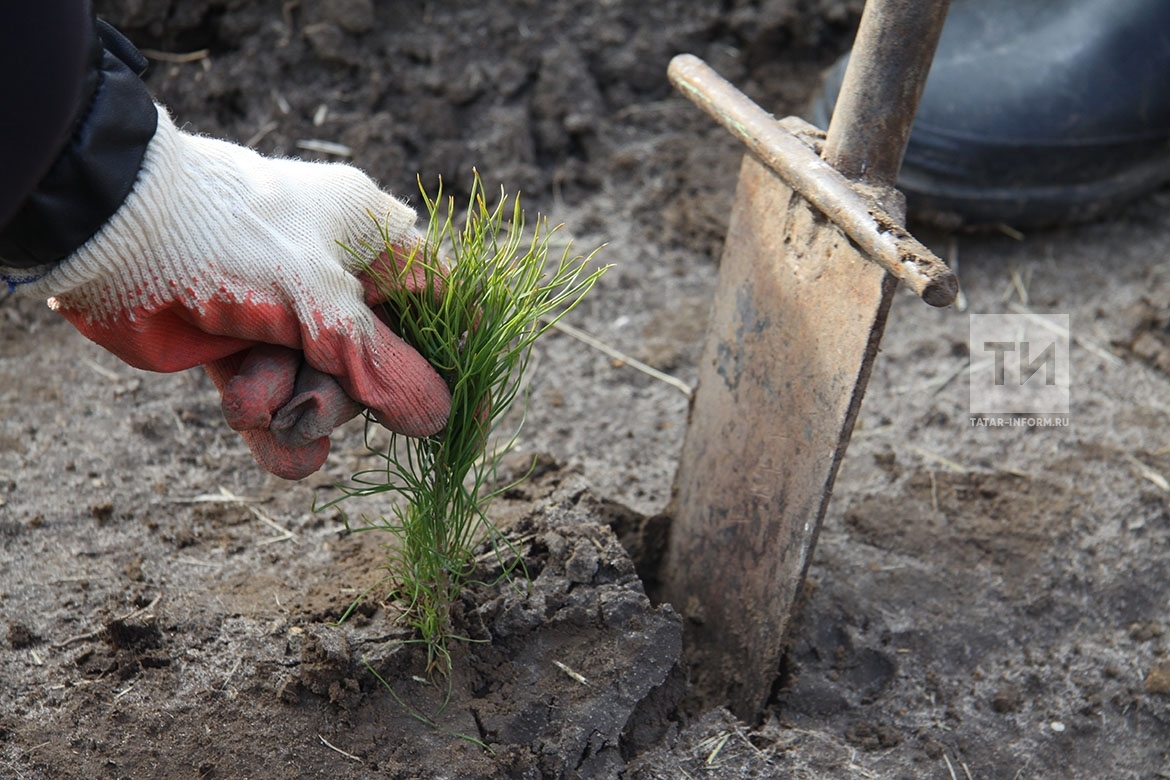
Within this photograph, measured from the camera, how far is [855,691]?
1994mm

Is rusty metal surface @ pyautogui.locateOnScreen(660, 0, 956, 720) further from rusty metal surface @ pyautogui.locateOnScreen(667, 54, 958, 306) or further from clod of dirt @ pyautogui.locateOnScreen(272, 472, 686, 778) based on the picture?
clod of dirt @ pyautogui.locateOnScreen(272, 472, 686, 778)

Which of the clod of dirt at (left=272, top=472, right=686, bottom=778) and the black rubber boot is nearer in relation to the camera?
the clod of dirt at (left=272, top=472, right=686, bottom=778)

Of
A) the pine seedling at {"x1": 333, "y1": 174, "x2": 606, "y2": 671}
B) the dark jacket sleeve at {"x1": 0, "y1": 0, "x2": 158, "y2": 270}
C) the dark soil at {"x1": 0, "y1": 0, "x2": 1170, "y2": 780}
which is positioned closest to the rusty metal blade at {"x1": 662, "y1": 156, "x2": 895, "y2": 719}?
the dark soil at {"x1": 0, "y1": 0, "x2": 1170, "y2": 780}

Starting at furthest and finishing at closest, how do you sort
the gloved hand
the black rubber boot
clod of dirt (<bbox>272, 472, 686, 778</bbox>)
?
the black rubber boot
clod of dirt (<bbox>272, 472, 686, 778</bbox>)
the gloved hand

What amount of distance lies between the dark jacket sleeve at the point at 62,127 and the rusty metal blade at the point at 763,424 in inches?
42.6

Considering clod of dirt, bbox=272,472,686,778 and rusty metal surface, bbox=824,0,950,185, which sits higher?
rusty metal surface, bbox=824,0,950,185

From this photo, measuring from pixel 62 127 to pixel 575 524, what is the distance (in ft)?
3.58

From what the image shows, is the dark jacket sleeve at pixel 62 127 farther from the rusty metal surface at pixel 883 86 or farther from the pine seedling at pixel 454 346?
the rusty metal surface at pixel 883 86

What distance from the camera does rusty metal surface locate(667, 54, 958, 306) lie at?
151 centimetres

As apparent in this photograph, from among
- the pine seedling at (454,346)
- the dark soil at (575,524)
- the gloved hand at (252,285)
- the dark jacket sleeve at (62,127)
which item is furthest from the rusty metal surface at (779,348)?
the dark jacket sleeve at (62,127)

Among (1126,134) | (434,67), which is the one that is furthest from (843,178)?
(434,67)

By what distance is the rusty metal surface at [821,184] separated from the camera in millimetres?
1510

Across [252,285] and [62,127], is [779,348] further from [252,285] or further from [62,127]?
[62,127]

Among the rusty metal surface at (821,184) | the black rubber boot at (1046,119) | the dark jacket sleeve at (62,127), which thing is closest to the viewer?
the dark jacket sleeve at (62,127)
